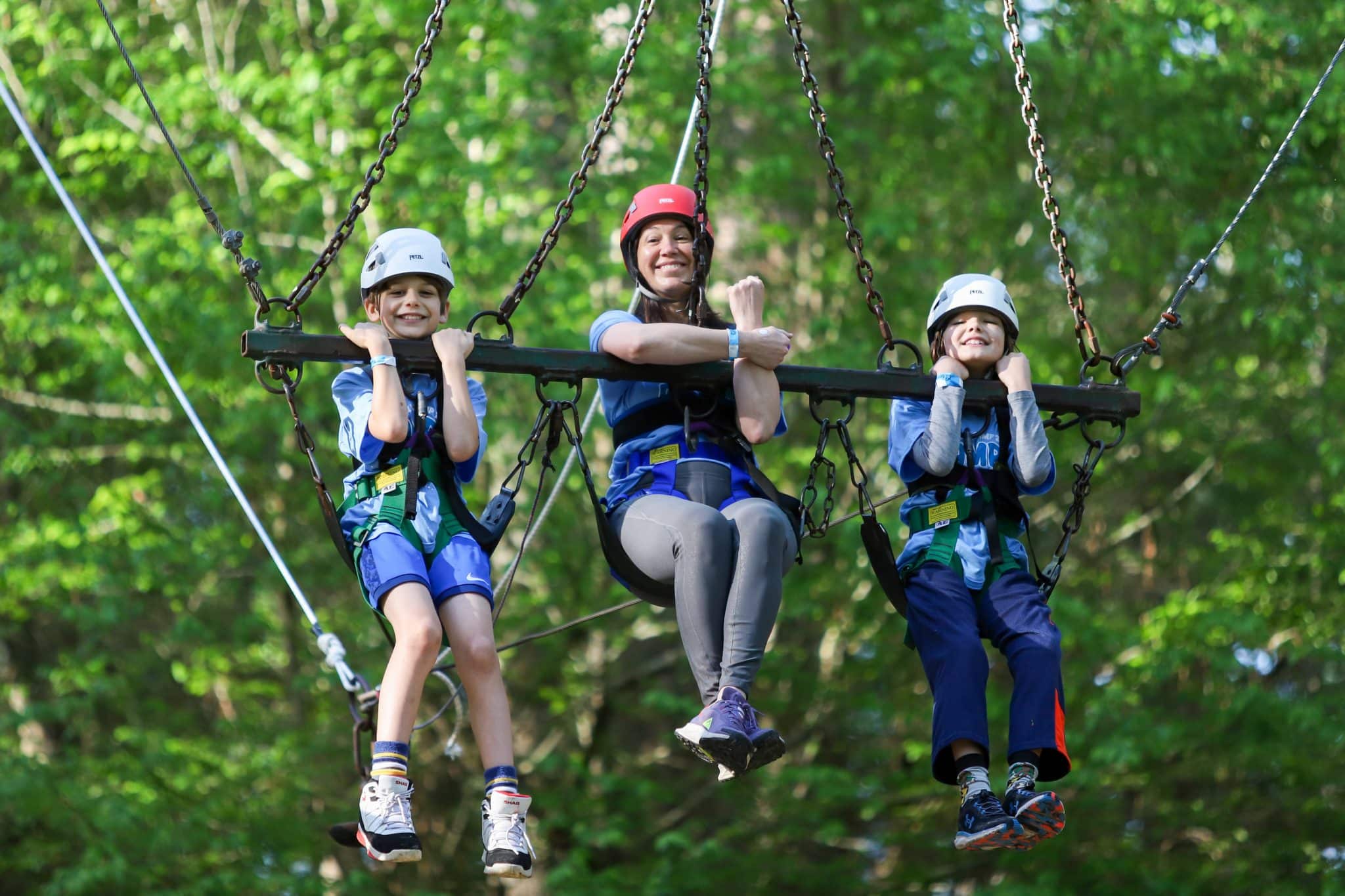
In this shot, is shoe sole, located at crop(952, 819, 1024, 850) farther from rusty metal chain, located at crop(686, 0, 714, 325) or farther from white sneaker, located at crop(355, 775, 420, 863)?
rusty metal chain, located at crop(686, 0, 714, 325)

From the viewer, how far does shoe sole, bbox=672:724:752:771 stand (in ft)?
12.3

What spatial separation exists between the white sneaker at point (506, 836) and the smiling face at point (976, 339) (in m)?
1.63

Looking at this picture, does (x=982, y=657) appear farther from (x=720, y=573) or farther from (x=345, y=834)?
(x=345, y=834)

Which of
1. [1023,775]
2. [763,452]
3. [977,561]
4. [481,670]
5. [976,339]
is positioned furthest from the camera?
[763,452]

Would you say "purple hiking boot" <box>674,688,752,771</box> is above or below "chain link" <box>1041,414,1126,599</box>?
below

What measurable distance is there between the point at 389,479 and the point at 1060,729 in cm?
176

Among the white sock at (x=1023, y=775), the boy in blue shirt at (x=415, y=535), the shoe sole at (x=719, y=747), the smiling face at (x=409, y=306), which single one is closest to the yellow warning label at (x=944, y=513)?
the white sock at (x=1023, y=775)

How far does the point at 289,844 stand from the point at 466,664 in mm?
5425

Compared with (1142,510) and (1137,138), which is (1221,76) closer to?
(1137,138)

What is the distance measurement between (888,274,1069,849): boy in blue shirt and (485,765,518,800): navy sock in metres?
1.04

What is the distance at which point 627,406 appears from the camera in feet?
14.8

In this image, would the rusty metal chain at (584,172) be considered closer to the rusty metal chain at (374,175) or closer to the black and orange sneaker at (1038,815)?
the rusty metal chain at (374,175)

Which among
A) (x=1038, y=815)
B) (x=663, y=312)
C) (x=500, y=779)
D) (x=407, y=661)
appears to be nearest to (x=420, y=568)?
(x=407, y=661)

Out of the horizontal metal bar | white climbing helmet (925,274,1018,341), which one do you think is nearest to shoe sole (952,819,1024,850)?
the horizontal metal bar
